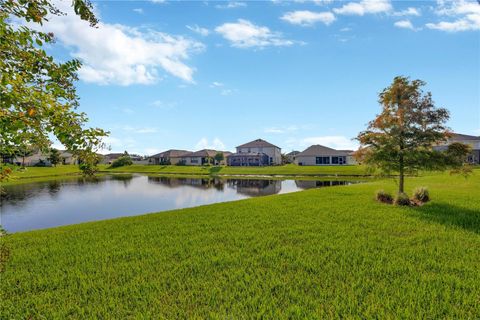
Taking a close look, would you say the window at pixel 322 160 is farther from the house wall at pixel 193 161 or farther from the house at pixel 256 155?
the house wall at pixel 193 161

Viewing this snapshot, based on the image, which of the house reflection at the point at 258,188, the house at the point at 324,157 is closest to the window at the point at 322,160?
the house at the point at 324,157

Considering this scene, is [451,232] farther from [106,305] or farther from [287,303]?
[106,305]

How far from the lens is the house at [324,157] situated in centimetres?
7850

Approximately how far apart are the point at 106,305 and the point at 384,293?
5810 millimetres

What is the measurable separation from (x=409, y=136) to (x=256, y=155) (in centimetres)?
6822

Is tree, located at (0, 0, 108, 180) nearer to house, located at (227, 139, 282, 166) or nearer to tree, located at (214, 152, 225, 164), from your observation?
house, located at (227, 139, 282, 166)

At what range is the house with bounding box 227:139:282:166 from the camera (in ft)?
279

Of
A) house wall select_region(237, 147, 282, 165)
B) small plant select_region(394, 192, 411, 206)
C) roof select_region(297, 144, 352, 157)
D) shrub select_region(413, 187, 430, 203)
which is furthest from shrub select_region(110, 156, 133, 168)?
shrub select_region(413, 187, 430, 203)

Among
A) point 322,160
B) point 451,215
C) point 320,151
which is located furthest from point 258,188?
point 320,151

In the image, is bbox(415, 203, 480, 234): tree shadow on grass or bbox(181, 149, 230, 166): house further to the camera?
bbox(181, 149, 230, 166): house

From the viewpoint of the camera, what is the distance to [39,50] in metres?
3.23

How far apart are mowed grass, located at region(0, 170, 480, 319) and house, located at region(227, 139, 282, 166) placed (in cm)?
7271

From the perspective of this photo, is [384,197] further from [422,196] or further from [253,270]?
[253,270]

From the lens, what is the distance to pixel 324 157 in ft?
260
